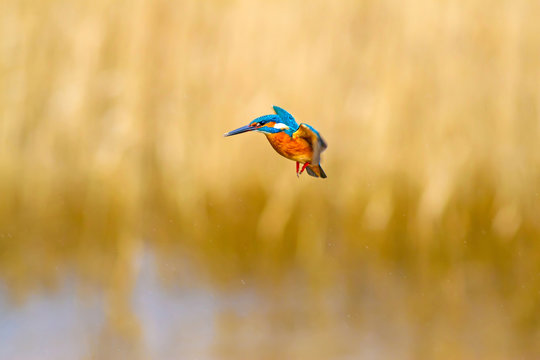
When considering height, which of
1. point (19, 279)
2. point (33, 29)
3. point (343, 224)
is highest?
point (33, 29)

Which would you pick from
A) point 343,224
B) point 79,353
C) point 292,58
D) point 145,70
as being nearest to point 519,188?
point 343,224

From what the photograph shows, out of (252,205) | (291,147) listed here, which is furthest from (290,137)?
(252,205)

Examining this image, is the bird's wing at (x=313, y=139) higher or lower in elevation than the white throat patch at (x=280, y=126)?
lower

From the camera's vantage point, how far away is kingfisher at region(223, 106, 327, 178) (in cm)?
131

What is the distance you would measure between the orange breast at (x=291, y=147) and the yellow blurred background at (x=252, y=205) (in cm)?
134

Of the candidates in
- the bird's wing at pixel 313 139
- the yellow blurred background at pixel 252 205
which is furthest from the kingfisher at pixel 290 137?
the yellow blurred background at pixel 252 205

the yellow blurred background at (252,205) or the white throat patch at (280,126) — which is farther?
the yellow blurred background at (252,205)

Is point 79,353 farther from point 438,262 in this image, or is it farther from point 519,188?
point 519,188

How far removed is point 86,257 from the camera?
3.01 m

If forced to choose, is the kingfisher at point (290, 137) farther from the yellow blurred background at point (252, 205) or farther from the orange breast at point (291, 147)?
the yellow blurred background at point (252, 205)

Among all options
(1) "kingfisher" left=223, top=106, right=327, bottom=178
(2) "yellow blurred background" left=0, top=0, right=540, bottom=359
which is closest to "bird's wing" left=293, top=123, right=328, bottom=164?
(1) "kingfisher" left=223, top=106, right=327, bottom=178

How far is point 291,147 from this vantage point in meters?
1.32

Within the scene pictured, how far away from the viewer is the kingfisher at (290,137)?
4.29ft

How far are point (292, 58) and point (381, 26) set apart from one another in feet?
1.33
